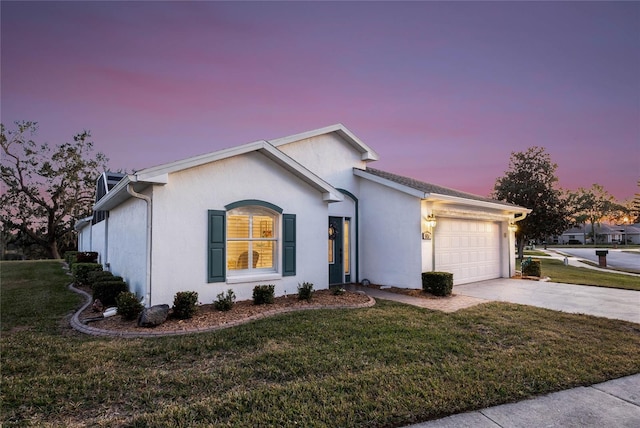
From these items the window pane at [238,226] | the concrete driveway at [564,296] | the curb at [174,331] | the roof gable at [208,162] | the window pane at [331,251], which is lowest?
the concrete driveway at [564,296]

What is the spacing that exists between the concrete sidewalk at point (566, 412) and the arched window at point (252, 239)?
5964mm

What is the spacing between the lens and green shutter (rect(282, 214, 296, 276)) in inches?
336

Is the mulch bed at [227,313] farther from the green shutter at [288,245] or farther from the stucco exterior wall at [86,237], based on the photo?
A: the stucco exterior wall at [86,237]

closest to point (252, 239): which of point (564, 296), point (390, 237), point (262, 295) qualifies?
point (262, 295)

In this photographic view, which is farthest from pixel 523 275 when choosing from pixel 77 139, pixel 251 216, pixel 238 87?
pixel 77 139

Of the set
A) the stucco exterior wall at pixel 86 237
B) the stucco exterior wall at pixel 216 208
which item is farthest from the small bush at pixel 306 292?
the stucco exterior wall at pixel 86 237

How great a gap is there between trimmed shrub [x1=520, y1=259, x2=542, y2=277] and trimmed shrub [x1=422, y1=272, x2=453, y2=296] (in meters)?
7.00

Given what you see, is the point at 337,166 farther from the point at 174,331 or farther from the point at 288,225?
the point at 174,331

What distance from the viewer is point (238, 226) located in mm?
8133

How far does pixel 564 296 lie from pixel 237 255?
936 centimetres

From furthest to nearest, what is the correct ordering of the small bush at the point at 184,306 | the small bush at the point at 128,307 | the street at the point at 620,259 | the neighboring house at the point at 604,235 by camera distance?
the neighboring house at the point at 604,235, the street at the point at 620,259, the small bush at the point at 184,306, the small bush at the point at 128,307

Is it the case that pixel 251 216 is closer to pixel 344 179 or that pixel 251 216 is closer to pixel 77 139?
pixel 344 179

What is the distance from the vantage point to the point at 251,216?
27.3ft

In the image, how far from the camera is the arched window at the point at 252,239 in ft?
26.4
